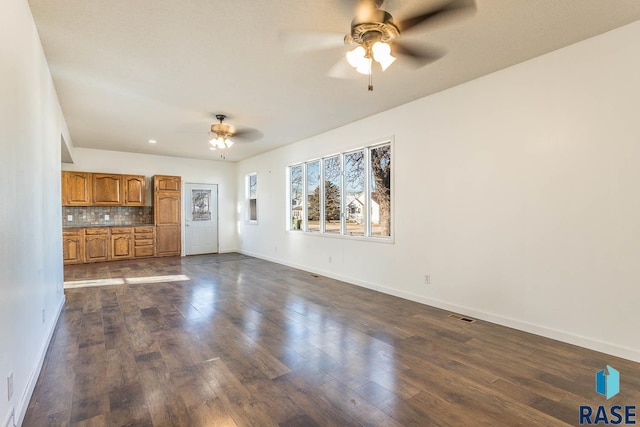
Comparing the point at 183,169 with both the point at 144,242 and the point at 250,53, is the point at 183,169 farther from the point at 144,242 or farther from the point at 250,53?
the point at 250,53

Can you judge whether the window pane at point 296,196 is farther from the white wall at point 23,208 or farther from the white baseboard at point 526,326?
the white wall at point 23,208

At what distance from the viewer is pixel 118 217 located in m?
8.12

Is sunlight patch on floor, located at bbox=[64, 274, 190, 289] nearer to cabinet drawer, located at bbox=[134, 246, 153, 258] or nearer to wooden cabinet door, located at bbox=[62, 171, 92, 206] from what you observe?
cabinet drawer, located at bbox=[134, 246, 153, 258]

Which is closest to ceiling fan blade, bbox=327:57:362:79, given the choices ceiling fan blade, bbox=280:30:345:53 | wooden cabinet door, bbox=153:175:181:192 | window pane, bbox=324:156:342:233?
ceiling fan blade, bbox=280:30:345:53

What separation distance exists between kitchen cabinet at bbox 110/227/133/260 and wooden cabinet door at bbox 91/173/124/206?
67cm

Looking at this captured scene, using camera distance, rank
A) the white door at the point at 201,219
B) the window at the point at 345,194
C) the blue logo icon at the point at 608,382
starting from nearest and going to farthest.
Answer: the blue logo icon at the point at 608,382
the window at the point at 345,194
the white door at the point at 201,219

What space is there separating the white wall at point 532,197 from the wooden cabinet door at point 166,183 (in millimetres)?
6048

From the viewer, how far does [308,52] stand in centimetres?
303

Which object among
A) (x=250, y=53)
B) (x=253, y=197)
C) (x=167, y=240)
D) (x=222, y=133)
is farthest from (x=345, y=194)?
(x=167, y=240)

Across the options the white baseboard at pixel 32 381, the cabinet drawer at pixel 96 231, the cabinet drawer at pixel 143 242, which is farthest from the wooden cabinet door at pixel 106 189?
the white baseboard at pixel 32 381

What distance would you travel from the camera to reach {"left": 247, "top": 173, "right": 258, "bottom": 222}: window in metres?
8.59

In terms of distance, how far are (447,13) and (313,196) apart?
4.51m

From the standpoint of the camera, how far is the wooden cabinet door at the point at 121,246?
25.2 feet

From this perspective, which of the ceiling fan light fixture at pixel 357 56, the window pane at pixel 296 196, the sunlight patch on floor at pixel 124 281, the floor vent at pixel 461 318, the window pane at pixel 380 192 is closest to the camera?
the ceiling fan light fixture at pixel 357 56
